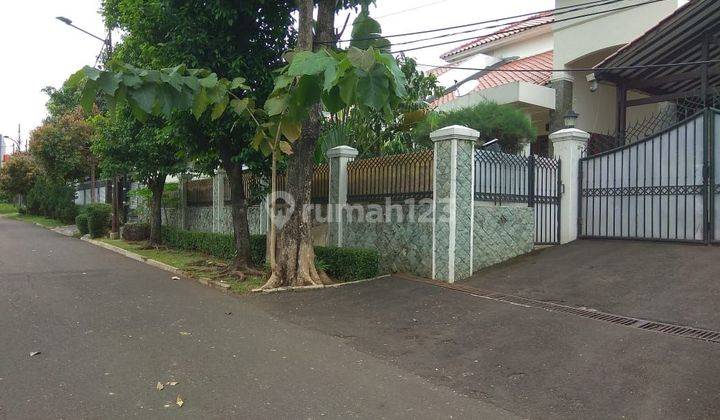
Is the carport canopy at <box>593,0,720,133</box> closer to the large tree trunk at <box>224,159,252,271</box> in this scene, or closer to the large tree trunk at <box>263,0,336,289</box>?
the large tree trunk at <box>263,0,336,289</box>

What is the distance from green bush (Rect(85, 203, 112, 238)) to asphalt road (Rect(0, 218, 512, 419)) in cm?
1294

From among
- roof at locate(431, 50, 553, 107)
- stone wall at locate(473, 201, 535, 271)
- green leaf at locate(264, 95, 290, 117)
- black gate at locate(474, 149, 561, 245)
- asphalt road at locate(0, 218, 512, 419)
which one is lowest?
asphalt road at locate(0, 218, 512, 419)

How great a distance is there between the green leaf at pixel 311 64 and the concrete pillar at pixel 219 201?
34.7ft

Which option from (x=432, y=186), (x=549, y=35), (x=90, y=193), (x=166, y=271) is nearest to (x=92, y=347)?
(x=432, y=186)

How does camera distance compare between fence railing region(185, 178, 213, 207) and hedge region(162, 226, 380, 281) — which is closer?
hedge region(162, 226, 380, 281)

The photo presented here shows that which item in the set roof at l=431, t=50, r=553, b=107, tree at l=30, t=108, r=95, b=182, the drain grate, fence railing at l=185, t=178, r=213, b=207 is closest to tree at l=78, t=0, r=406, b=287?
the drain grate

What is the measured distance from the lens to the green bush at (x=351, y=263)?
9.55 m

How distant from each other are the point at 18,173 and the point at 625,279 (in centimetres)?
3916

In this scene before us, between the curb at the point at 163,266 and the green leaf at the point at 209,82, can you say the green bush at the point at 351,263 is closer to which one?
the curb at the point at 163,266

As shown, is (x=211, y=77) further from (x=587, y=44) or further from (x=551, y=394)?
(x=587, y=44)

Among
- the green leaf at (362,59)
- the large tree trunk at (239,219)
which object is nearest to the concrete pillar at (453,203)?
the green leaf at (362,59)

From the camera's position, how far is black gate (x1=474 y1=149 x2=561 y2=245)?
9477mm

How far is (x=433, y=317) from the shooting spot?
6988 millimetres

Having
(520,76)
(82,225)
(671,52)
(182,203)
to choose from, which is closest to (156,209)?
(182,203)
